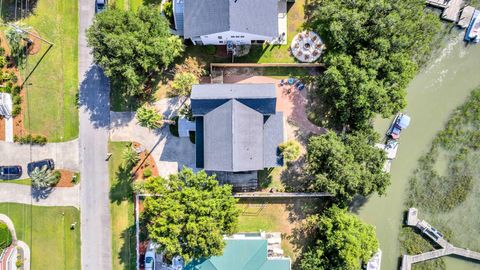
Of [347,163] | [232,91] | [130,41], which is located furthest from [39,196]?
[347,163]

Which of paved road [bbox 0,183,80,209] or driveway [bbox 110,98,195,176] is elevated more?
driveway [bbox 110,98,195,176]

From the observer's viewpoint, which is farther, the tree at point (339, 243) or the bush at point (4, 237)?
the bush at point (4, 237)

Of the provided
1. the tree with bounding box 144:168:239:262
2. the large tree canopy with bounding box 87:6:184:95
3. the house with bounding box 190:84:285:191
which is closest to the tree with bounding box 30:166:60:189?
the tree with bounding box 144:168:239:262

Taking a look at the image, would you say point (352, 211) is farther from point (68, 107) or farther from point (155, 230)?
point (68, 107)

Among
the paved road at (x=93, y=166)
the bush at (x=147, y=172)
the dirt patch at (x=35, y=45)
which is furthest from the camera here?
the paved road at (x=93, y=166)

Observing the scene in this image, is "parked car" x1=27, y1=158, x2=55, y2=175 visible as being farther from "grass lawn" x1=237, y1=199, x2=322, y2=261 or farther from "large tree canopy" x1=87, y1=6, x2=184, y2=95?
"grass lawn" x1=237, y1=199, x2=322, y2=261

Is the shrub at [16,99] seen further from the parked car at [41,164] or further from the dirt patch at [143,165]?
the dirt patch at [143,165]

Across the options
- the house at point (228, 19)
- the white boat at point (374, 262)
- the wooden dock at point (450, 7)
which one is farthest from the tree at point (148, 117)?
the wooden dock at point (450, 7)

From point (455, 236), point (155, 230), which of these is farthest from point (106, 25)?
point (455, 236)
